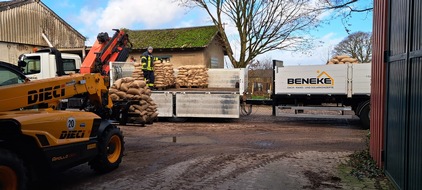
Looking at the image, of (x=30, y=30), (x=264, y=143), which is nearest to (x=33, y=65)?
(x=264, y=143)

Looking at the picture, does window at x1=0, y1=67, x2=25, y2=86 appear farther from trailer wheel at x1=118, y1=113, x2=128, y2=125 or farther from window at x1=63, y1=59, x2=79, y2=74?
window at x1=63, y1=59, x2=79, y2=74

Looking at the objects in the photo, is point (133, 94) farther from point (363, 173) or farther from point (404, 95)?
point (404, 95)

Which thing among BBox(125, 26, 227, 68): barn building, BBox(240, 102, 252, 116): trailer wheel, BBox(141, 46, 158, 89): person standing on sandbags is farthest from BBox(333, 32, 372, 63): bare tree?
BBox(141, 46, 158, 89): person standing on sandbags

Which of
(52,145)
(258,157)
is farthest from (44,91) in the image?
(258,157)

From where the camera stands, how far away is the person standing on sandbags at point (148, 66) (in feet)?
45.7

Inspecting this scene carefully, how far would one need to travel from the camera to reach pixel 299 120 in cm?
1475

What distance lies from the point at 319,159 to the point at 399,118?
8.64ft

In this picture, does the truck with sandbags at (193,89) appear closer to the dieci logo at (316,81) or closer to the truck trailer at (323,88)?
the truck trailer at (323,88)

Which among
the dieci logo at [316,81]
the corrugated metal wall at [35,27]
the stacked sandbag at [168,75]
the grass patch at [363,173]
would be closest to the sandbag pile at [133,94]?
the stacked sandbag at [168,75]

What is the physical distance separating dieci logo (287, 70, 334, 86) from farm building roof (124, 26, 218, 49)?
12.8 metres

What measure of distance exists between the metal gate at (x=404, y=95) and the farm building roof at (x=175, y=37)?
19.5 m

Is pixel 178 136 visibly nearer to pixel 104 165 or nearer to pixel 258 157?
pixel 258 157

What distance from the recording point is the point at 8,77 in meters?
5.64

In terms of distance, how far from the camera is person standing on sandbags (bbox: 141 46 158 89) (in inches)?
549
